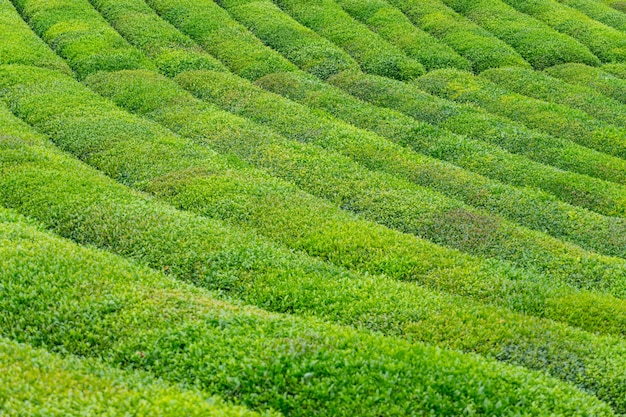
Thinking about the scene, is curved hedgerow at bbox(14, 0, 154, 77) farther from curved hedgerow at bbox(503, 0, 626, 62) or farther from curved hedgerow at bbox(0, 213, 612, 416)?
curved hedgerow at bbox(503, 0, 626, 62)

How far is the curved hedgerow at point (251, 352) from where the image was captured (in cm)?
1132

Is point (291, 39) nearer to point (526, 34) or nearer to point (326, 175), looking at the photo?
point (526, 34)

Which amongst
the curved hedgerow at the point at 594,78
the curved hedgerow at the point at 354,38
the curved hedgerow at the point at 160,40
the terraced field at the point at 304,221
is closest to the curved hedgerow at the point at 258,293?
the terraced field at the point at 304,221

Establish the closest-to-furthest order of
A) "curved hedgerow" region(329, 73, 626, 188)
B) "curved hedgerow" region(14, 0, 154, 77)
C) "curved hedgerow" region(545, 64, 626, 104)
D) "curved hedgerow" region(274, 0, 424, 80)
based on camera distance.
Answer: "curved hedgerow" region(329, 73, 626, 188), "curved hedgerow" region(14, 0, 154, 77), "curved hedgerow" region(545, 64, 626, 104), "curved hedgerow" region(274, 0, 424, 80)

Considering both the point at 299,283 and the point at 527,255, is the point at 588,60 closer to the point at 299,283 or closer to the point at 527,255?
the point at 527,255

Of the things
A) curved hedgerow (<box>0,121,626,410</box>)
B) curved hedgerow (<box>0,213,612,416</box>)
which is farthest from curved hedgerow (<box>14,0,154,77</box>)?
curved hedgerow (<box>0,213,612,416</box>)

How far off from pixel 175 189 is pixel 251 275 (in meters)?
6.52

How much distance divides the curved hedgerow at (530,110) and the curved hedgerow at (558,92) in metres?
1.35

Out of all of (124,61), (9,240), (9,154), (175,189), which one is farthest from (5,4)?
(9,240)

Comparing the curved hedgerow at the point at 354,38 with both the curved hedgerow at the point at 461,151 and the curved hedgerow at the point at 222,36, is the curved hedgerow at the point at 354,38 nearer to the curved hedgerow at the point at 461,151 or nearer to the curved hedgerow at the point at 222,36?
the curved hedgerow at the point at 222,36

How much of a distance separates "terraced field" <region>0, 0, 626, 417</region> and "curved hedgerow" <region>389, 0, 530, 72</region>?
0.79 ft

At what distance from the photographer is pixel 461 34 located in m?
43.2

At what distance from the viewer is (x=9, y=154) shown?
72.5 ft

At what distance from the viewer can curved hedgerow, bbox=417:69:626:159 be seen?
98.0 ft
